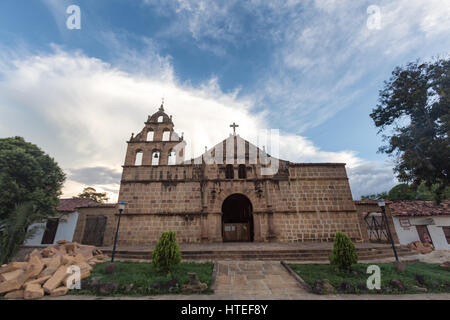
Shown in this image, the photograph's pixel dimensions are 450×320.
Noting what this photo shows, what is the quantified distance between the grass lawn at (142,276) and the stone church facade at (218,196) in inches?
216

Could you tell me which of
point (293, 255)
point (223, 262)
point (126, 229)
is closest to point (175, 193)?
point (126, 229)

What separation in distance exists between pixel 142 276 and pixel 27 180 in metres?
9.44

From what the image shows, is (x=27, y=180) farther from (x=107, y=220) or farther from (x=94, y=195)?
(x=94, y=195)

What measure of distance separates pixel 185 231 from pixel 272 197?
263 inches

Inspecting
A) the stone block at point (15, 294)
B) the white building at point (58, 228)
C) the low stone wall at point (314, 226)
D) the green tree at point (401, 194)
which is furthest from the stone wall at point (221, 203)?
the green tree at point (401, 194)

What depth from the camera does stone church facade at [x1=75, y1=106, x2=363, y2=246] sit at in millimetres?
12500

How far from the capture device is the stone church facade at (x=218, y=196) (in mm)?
12500

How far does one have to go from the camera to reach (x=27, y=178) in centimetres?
980

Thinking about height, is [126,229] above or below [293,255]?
above

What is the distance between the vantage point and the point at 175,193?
13.4 m

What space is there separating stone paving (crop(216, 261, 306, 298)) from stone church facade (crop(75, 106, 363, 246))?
5108 millimetres

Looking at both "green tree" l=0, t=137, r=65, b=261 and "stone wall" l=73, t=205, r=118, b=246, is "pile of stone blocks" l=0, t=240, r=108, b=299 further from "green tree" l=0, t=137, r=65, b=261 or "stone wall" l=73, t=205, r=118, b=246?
"stone wall" l=73, t=205, r=118, b=246
